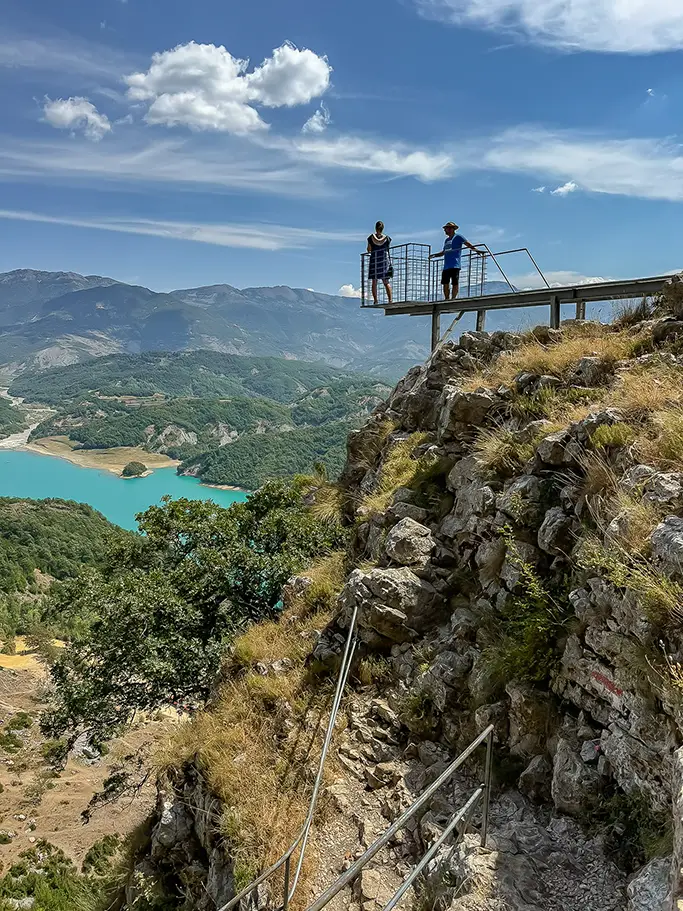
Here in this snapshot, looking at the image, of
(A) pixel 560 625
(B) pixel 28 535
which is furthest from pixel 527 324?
(B) pixel 28 535

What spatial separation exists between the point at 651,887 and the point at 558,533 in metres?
2.78

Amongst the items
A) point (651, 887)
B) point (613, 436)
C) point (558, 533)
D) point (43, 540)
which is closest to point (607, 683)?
point (651, 887)

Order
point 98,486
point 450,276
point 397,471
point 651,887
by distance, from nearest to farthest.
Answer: point 651,887, point 397,471, point 450,276, point 98,486

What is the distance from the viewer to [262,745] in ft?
20.4

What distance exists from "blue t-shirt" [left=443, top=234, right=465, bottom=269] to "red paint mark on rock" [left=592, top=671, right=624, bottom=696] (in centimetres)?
1023

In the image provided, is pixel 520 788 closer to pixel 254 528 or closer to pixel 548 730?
pixel 548 730

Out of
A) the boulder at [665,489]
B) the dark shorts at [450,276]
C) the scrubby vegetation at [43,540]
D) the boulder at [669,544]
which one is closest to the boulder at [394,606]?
the boulder at [665,489]

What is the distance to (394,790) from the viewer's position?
515 centimetres

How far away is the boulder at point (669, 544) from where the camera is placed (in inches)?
145

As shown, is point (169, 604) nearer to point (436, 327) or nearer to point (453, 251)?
point (436, 327)

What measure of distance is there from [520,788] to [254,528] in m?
9.21

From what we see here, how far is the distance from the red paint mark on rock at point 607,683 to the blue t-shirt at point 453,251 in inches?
403

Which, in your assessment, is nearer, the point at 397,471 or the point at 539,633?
the point at 539,633

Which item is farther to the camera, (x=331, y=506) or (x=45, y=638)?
(x=45, y=638)
